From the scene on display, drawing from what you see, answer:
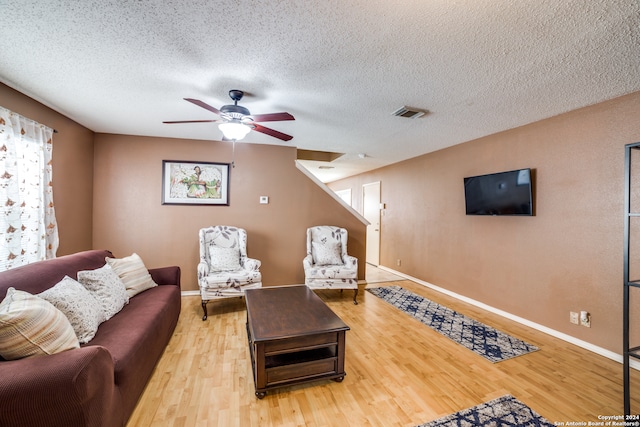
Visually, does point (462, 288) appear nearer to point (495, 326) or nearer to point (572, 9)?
point (495, 326)

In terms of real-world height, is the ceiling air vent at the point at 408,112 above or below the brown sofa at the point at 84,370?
above

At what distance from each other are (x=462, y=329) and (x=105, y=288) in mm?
3431

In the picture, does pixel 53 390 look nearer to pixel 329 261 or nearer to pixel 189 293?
pixel 189 293

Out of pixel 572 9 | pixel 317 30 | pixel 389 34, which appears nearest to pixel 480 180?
pixel 572 9

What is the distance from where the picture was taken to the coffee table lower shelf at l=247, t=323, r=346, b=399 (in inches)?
74.5

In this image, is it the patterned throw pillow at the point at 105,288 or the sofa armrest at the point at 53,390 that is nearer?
the sofa armrest at the point at 53,390

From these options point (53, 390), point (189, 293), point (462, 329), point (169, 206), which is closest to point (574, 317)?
point (462, 329)

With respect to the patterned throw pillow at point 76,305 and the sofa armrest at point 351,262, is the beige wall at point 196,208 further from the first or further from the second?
the patterned throw pillow at point 76,305

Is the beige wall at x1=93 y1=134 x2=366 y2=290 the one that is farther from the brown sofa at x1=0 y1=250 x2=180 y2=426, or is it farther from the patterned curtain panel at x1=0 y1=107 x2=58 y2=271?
the brown sofa at x1=0 y1=250 x2=180 y2=426

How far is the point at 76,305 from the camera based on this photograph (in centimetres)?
173

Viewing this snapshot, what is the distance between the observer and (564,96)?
2494mm

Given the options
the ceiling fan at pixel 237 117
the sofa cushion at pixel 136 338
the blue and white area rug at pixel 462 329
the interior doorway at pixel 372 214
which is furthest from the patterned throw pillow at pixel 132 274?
the interior doorway at pixel 372 214

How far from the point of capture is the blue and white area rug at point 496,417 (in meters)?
1.67

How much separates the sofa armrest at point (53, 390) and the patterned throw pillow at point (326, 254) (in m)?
3.08
